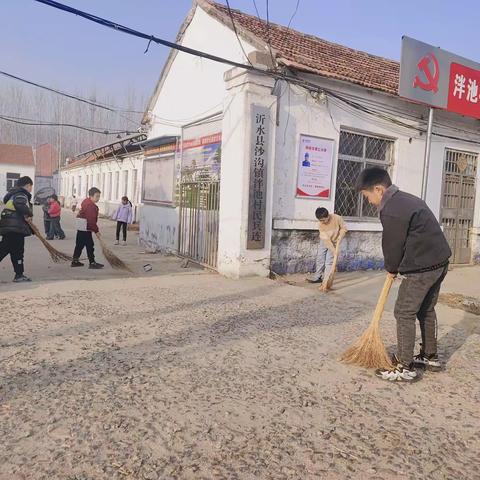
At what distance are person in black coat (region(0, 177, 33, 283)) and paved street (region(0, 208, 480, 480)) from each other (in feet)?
4.03

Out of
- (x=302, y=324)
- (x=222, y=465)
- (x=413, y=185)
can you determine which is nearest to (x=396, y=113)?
(x=413, y=185)

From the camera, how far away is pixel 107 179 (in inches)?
1080

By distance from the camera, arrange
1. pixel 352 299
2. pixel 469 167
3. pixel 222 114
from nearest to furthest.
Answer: pixel 352 299, pixel 222 114, pixel 469 167

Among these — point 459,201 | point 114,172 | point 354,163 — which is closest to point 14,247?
point 354,163

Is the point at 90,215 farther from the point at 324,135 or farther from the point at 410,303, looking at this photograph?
the point at 410,303

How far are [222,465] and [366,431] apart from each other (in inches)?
38.6

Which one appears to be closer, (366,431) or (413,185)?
(366,431)

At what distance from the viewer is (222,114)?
827 centimetres

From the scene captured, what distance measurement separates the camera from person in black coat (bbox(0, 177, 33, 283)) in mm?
6809

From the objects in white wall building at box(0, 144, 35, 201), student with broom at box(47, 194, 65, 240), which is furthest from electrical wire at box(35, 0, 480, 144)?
white wall building at box(0, 144, 35, 201)

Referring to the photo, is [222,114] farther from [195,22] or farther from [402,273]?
[402,273]

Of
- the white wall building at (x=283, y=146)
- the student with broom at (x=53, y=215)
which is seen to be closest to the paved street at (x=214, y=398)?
the white wall building at (x=283, y=146)

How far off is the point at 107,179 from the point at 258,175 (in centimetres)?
2159

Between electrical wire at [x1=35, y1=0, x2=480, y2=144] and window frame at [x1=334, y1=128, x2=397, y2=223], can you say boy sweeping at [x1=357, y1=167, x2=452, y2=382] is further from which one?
window frame at [x1=334, y1=128, x2=397, y2=223]
